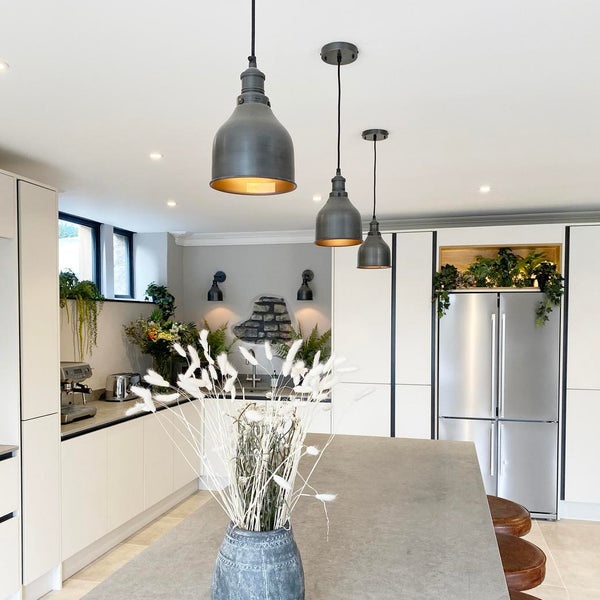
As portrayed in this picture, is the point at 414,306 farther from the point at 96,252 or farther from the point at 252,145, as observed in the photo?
the point at 252,145

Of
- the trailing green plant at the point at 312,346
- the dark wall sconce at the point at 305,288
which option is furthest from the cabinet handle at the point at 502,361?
the dark wall sconce at the point at 305,288

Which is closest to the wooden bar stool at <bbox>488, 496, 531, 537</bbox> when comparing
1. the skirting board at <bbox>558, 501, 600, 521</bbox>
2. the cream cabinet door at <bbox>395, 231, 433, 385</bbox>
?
the cream cabinet door at <bbox>395, 231, 433, 385</bbox>

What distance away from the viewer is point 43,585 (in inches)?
127

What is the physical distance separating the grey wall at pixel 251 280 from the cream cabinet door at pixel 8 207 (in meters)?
3.26

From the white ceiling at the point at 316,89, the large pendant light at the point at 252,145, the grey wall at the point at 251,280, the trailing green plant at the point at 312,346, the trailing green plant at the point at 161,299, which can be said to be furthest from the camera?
the grey wall at the point at 251,280

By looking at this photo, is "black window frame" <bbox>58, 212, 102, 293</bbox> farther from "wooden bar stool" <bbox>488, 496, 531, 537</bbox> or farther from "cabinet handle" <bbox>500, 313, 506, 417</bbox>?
"wooden bar stool" <bbox>488, 496, 531, 537</bbox>

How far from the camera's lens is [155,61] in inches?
77.5

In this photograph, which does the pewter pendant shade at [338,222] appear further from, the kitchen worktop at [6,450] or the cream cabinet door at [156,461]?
the cream cabinet door at [156,461]

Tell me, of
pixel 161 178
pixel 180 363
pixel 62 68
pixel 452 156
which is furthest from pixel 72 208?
pixel 452 156

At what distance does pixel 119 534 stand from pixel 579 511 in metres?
3.54

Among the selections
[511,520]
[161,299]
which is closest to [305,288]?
[161,299]

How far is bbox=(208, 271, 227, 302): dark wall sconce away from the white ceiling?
2264 millimetres

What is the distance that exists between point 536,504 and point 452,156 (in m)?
2.96

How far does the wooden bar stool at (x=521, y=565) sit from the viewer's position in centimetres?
186
